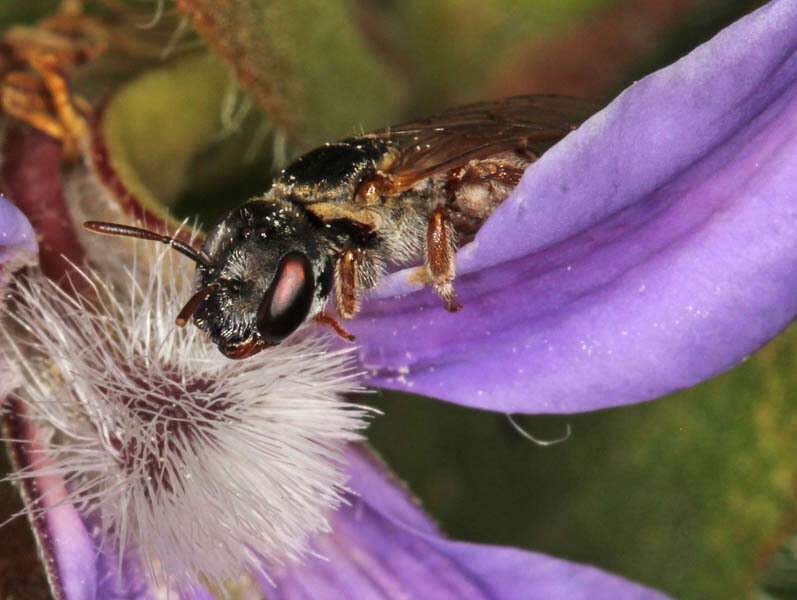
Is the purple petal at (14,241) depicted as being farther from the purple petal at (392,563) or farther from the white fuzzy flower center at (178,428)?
the purple petal at (392,563)

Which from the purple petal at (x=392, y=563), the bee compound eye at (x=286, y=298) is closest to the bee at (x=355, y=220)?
the bee compound eye at (x=286, y=298)

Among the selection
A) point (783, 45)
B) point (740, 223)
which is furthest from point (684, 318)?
point (783, 45)

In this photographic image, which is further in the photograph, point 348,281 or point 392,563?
point 392,563

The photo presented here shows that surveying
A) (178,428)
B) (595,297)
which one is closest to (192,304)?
(178,428)

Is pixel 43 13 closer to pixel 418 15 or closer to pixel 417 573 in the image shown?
pixel 418 15

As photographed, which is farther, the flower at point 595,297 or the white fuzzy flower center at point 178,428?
the white fuzzy flower center at point 178,428

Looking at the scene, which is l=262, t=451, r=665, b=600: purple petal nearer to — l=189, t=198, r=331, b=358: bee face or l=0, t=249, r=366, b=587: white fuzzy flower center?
l=0, t=249, r=366, b=587: white fuzzy flower center

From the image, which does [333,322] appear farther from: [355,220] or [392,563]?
[392,563]
